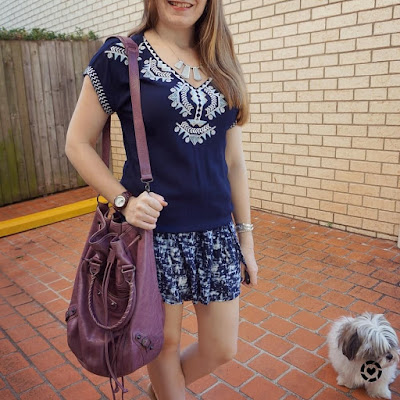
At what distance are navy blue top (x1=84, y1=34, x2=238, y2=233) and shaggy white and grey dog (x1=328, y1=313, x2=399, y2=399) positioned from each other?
46.6 inches

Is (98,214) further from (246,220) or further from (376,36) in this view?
(376,36)

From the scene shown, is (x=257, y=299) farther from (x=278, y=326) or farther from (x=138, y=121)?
(x=138, y=121)

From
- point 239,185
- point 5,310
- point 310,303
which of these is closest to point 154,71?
point 239,185

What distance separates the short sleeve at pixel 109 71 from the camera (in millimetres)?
1475

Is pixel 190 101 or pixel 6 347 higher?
pixel 190 101

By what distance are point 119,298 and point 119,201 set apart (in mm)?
314

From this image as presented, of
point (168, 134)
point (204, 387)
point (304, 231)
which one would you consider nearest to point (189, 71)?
point (168, 134)

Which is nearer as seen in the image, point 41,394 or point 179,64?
point 179,64

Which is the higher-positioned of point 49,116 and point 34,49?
point 34,49

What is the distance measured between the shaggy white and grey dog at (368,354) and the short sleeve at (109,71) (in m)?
1.75

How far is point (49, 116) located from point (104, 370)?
6.01 meters

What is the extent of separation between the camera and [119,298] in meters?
1.43

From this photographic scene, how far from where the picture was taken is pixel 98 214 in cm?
152

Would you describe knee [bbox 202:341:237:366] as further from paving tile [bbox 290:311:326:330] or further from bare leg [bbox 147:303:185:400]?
paving tile [bbox 290:311:326:330]
